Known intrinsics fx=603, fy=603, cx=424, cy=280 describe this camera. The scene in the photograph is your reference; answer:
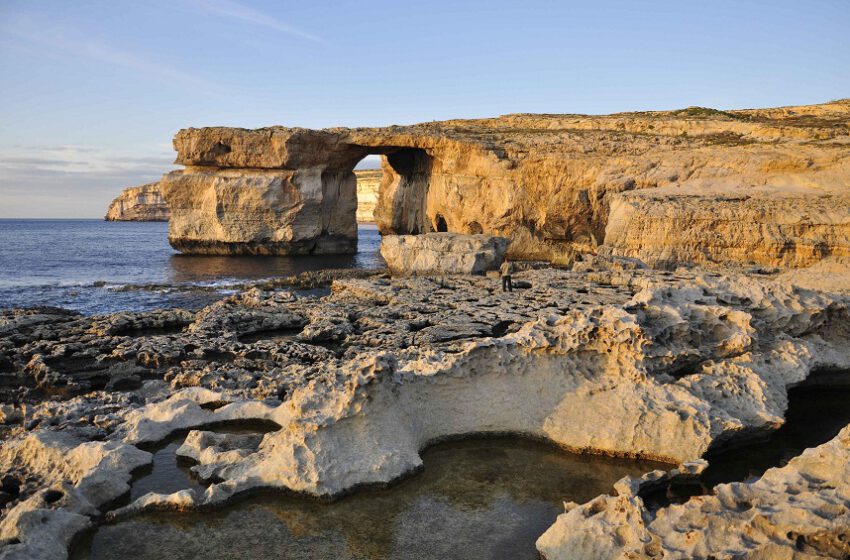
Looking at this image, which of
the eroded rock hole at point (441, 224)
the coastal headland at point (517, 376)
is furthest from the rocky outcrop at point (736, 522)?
the eroded rock hole at point (441, 224)

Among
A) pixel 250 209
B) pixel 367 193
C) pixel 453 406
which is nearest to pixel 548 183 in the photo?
pixel 250 209

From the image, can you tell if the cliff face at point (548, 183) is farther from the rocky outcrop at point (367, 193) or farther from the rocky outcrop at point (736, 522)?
the rocky outcrop at point (367, 193)

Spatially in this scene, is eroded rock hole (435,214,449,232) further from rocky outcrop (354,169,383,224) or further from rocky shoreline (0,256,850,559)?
rocky outcrop (354,169,383,224)

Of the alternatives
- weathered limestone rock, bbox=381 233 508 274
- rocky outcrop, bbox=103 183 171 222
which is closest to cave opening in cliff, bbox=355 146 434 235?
weathered limestone rock, bbox=381 233 508 274

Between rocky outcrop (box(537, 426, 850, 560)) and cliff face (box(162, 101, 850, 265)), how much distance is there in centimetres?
1850

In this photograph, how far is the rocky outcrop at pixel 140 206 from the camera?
146m

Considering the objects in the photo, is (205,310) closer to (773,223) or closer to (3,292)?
(3,292)

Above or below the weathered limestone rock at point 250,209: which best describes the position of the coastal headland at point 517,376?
below

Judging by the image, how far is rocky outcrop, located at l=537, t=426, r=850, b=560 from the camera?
5.42 meters

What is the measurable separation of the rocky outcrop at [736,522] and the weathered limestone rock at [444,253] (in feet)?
67.3

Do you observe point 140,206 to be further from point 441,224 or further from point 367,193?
point 441,224

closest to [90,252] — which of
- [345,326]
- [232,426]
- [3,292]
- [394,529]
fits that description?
[3,292]

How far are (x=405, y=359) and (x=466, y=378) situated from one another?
1.91 metres

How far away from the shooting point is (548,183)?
35.8m
